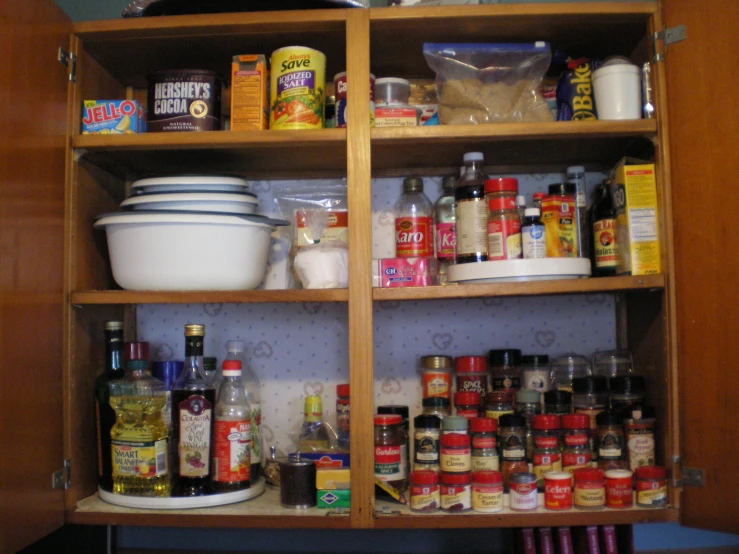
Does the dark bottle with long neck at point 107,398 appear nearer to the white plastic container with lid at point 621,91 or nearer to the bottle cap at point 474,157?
the bottle cap at point 474,157

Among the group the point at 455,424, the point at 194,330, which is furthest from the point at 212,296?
the point at 455,424

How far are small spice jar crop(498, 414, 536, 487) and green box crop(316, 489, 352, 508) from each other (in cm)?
30

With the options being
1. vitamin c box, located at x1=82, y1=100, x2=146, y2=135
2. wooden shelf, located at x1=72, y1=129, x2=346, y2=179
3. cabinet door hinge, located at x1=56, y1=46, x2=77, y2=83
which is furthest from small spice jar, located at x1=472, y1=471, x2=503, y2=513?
cabinet door hinge, located at x1=56, y1=46, x2=77, y2=83

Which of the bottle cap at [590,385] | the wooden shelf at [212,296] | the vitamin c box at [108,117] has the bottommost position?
the bottle cap at [590,385]

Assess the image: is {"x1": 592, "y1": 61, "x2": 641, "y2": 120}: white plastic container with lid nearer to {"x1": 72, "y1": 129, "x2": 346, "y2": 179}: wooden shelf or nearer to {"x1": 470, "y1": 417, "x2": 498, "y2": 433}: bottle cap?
{"x1": 72, "y1": 129, "x2": 346, "y2": 179}: wooden shelf

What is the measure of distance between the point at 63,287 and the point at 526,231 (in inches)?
34.7

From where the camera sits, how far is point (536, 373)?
4.40 ft

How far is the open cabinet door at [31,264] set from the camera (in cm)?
99

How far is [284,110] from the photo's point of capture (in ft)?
3.95

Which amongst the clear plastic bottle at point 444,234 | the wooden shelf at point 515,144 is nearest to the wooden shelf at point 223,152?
the wooden shelf at point 515,144

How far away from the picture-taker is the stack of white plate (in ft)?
3.96

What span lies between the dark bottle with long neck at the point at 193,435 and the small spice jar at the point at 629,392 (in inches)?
31.2

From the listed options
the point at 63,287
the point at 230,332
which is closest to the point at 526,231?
the point at 230,332

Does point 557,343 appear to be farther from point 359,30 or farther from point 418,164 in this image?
point 359,30
